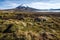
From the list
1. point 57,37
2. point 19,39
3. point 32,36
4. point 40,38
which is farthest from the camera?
point 57,37

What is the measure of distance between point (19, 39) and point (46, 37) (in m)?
7.23

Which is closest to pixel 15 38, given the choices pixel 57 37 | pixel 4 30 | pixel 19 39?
pixel 19 39

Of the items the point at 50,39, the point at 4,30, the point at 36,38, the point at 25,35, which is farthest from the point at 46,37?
the point at 4,30

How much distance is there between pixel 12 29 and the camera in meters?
28.0

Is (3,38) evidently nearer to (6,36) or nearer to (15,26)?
(6,36)

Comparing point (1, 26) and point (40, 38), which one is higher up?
point (1, 26)

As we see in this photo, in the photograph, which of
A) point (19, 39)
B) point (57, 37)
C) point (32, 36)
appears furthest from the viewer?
point (57, 37)

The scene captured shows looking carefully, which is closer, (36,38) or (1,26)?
(36,38)

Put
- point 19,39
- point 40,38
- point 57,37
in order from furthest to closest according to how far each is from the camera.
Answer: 1. point 57,37
2. point 40,38
3. point 19,39

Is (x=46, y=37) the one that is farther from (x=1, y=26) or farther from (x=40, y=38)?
(x=1, y=26)

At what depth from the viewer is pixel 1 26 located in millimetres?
30625

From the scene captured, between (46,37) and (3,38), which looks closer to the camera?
(3,38)

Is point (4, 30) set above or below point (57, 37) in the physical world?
above

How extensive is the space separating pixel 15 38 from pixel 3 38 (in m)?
1.94
